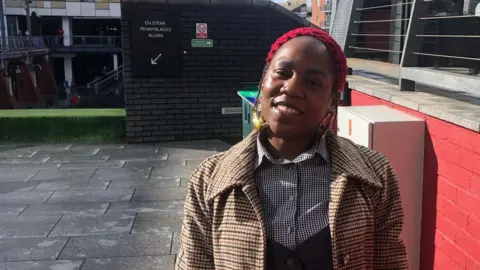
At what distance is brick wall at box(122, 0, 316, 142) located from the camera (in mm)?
9617

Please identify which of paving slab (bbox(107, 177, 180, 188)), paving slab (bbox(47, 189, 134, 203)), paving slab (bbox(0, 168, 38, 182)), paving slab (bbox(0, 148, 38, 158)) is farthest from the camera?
paving slab (bbox(0, 148, 38, 158))

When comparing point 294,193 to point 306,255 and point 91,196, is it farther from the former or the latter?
point 91,196

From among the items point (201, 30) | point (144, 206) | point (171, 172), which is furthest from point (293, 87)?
point (201, 30)

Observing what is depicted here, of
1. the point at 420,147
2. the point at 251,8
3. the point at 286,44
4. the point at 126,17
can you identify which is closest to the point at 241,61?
the point at 251,8

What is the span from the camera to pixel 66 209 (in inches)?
238

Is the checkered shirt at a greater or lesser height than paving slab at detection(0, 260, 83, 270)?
greater

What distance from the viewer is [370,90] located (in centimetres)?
388

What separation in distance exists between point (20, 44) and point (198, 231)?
3836 centimetres

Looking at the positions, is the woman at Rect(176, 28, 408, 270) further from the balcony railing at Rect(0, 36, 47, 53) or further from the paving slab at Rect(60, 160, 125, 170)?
the balcony railing at Rect(0, 36, 47, 53)

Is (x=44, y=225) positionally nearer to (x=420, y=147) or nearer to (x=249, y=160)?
(x=420, y=147)

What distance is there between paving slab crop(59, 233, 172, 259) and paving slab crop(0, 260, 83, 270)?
0.36ft

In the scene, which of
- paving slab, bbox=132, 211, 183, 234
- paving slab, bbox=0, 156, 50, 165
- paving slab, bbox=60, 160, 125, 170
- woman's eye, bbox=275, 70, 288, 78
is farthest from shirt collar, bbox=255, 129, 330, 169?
paving slab, bbox=0, 156, 50, 165

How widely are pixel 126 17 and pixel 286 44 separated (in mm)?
8034

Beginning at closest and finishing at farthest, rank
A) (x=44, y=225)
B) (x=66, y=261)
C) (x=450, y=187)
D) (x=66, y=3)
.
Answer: (x=450, y=187) < (x=66, y=261) < (x=44, y=225) < (x=66, y=3)
